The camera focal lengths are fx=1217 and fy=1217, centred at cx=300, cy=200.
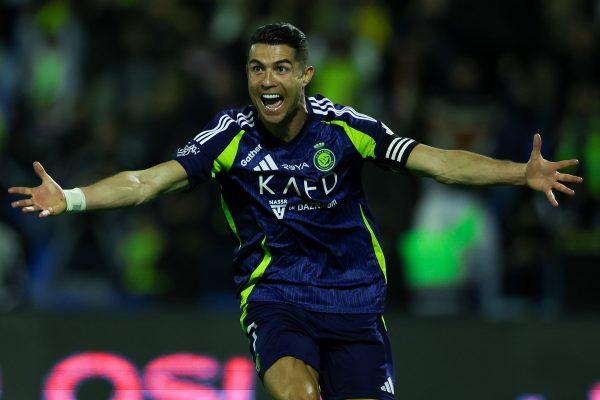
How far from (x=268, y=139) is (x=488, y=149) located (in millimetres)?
4679

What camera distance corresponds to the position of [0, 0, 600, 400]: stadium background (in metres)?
8.60

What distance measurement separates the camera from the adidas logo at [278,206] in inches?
242

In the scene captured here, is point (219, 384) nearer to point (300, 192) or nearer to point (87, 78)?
point (300, 192)

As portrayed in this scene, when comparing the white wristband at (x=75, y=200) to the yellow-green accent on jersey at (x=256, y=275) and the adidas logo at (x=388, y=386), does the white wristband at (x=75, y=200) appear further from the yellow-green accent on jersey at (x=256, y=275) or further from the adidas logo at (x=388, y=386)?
the adidas logo at (x=388, y=386)

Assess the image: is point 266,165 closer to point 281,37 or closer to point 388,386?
point 281,37

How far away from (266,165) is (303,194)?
237mm

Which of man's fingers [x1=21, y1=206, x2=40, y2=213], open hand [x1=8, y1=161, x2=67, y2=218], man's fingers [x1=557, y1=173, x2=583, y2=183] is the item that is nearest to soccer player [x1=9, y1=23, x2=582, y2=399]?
man's fingers [x1=557, y1=173, x2=583, y2=183]

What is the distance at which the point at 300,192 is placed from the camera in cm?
614

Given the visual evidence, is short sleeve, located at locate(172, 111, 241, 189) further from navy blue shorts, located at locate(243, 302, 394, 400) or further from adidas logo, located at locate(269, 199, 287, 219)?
navy blue shorts, located at locate(243, 302, 394, 400)

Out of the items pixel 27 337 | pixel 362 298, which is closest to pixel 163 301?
pixel 27 337

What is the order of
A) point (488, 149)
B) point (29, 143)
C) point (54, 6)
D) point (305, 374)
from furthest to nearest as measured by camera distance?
point (54, 6) < point (29, 143) < point (488, 149) < point (305, 374)

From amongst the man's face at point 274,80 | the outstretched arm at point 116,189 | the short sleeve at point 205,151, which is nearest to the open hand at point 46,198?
the outstretched arm at point 116,189

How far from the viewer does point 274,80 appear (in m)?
6.07

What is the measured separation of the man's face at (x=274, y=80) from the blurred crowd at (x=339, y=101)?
3.65m
